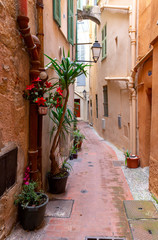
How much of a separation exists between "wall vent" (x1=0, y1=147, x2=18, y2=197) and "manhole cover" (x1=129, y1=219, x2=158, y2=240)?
193cm

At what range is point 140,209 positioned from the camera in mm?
3887

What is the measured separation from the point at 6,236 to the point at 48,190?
5.93 ft

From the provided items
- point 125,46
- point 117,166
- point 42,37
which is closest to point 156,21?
point 42,37

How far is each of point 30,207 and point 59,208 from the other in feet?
3.31

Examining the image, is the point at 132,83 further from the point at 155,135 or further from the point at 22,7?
the point at 22,7

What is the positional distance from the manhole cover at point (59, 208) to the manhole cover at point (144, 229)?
110 centimetres

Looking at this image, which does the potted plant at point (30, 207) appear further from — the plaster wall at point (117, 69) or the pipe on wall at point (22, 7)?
the plaster wall at point (117, 69)

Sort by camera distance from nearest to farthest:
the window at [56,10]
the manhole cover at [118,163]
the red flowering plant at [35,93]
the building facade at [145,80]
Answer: the red flowering plant at [35,93], the window at [56,10], the building facade at [145,80], the manhole cover at [118,163]

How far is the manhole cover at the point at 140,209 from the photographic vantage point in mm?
3646

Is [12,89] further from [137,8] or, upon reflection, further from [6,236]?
[137,8]

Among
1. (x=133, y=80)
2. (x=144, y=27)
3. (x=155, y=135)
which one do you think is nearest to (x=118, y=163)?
(x=133, y=80)

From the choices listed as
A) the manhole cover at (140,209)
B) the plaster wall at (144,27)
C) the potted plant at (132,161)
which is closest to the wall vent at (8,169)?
the manhole cover at (140,209)

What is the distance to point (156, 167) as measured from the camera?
14.0 feet

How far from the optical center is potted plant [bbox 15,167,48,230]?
10.2 feet
